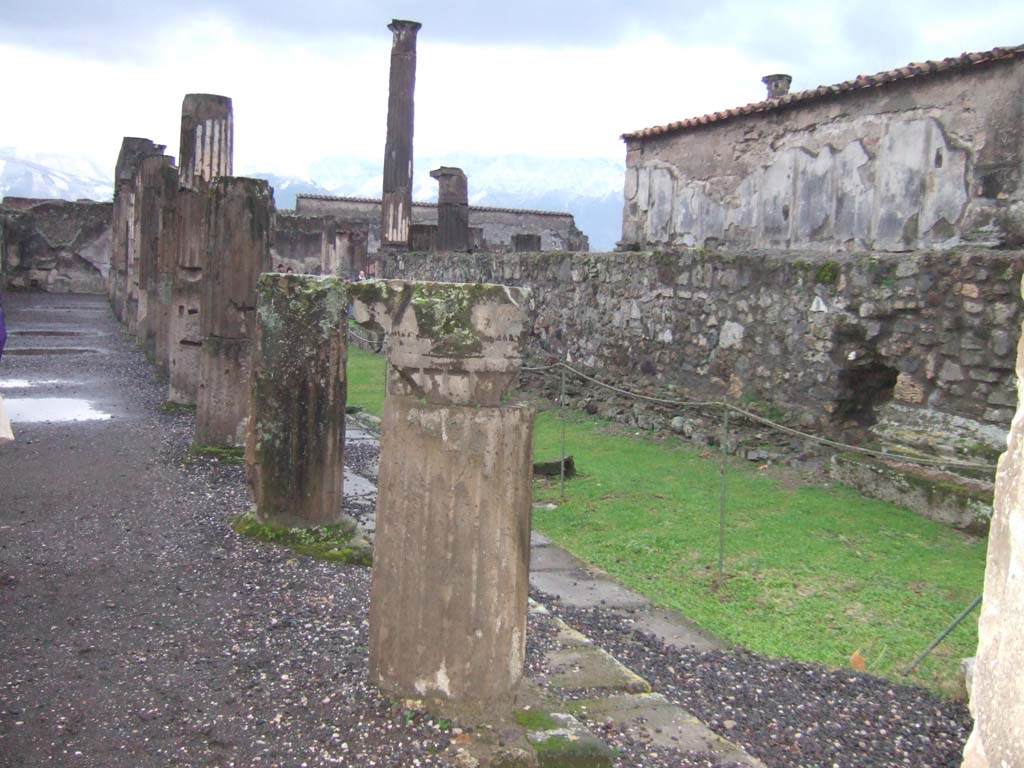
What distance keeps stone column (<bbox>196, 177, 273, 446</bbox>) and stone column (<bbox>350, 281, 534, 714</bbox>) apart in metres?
5.29

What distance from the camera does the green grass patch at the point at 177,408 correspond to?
11.0 m

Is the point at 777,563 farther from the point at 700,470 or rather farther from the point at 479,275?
the point at 479,275

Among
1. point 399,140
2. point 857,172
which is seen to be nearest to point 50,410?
point 857,172

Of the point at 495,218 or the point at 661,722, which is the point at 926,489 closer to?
Answer: the point at 661,722

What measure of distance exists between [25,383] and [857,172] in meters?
10.9

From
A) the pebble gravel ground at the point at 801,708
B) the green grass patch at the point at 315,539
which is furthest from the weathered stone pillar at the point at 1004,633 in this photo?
the green grass patch at the point at 315,539

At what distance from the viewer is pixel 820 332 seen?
8914mm

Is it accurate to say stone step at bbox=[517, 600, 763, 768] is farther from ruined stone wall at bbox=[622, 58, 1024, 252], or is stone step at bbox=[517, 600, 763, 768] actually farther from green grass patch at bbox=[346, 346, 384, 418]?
ruined stone wall at bbox=[622, 58, 1024, 252]

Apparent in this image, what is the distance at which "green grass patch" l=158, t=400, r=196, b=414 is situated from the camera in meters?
11.0

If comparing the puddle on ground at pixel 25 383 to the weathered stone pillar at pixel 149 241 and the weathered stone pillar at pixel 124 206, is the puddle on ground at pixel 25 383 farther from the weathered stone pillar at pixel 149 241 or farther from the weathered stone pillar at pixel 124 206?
the weathered stone pillar at pixel 124 206

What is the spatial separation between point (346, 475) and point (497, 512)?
511 cm

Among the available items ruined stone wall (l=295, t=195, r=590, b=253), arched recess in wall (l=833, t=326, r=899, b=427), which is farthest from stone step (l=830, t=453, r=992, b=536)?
ruined stone wall (l=295, t=195, r=590, b=253)

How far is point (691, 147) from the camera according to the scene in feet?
50.1

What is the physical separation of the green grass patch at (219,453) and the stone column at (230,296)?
0.07 metres
